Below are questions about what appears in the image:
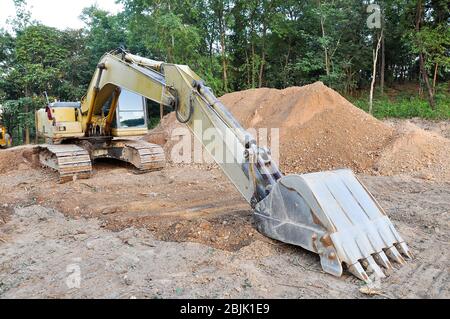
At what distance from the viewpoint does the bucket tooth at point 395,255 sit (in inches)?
127

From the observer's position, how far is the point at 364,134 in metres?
8.56

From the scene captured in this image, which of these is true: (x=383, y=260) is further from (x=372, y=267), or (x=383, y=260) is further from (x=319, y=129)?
(x=319, y=129)

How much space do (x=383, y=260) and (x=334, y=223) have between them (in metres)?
0.56

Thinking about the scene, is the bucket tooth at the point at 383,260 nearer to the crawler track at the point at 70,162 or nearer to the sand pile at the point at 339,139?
the sand pile at the point at 339,139

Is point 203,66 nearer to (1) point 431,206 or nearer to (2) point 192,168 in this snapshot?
(2) point 192,168

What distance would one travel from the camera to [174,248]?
3.60 meters

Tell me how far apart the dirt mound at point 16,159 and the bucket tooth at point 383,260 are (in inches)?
328

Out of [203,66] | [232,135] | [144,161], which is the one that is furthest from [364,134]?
[203,66]

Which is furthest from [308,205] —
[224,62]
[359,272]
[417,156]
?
[224,62]

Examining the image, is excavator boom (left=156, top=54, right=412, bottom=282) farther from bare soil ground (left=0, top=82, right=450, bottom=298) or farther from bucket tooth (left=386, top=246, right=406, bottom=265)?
bare soil ground (left=0, top=82, right=450, bottom=298)

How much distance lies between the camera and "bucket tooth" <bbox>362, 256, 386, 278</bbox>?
2942mm

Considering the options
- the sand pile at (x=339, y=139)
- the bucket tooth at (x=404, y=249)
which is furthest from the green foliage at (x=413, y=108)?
the bucket tooth at (x=404, y=249)

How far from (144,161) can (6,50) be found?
18.5 metres

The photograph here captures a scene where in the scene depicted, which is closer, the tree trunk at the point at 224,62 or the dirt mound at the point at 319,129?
the dirt mound at the point at 319,129
